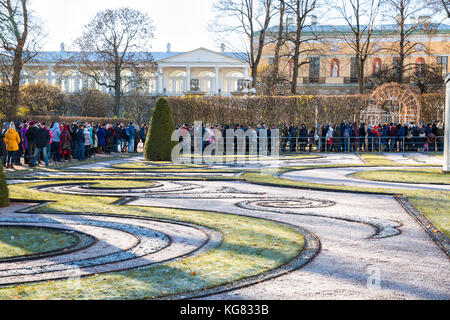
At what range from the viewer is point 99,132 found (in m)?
26.4

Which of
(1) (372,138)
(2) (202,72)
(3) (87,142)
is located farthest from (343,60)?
(3) (87,142)

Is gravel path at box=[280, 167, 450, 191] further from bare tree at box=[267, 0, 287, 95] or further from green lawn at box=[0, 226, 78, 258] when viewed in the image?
bare tree at box=[267, 0, 287, 95]

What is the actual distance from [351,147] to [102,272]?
25.8 metres

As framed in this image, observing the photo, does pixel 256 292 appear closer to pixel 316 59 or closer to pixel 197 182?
pixel 197 182

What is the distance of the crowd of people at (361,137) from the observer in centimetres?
2908

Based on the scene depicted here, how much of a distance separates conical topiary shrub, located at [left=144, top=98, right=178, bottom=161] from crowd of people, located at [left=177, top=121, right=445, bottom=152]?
20.8 feet

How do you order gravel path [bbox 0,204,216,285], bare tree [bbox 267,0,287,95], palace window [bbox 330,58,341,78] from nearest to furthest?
gravel path [bbox 0,204,216,285] → bare tree [bbox 267,0,287,95] → palace window [bbox 330,58,341,78]

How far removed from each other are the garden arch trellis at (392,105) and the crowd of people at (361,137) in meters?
3.54

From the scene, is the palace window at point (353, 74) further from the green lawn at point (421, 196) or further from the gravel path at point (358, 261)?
the gravel path at point (358, 261)

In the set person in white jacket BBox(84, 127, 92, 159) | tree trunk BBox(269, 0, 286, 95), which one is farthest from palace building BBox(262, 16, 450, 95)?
person in white jacket BBox(84, 127, 92, 159)

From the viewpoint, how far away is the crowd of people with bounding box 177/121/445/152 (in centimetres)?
2908

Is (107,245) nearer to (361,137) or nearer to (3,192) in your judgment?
(3,192)

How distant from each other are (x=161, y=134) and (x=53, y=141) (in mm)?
4213

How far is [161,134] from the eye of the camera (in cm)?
2180
